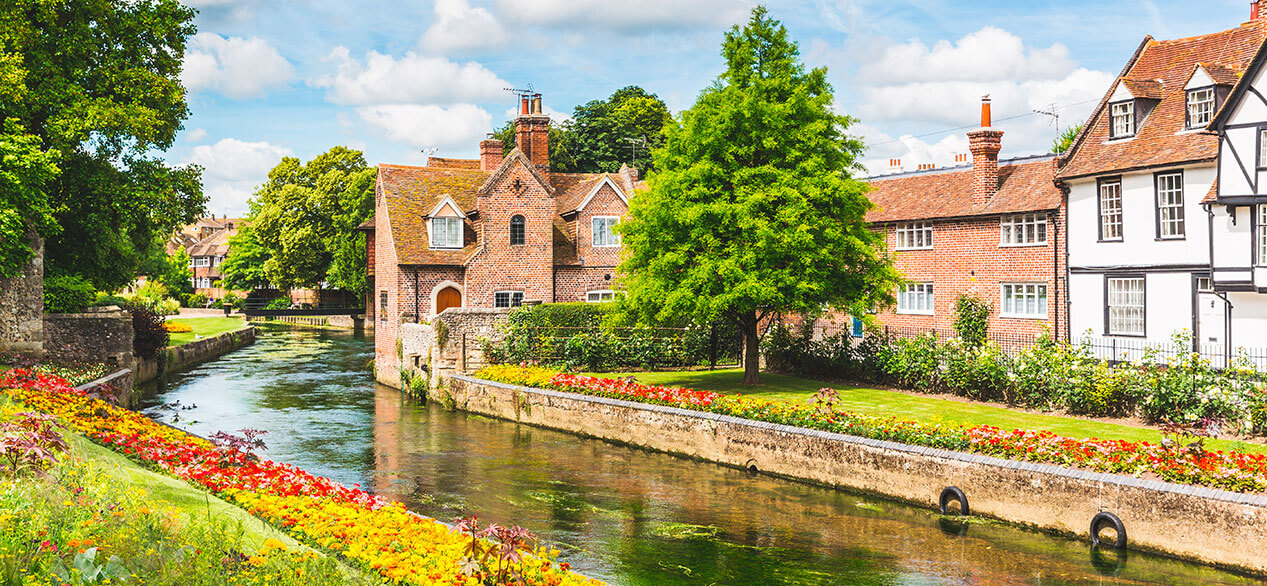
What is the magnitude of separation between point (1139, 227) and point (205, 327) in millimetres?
56610

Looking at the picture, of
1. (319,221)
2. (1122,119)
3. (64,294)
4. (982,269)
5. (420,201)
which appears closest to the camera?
(64,294)

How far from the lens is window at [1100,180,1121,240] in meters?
32.6

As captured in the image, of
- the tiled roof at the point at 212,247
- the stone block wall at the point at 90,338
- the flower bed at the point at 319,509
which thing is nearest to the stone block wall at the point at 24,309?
the stone block wall at the point at 90,338

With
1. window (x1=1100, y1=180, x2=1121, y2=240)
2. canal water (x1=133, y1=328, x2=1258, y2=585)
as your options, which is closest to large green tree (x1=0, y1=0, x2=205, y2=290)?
canal water (x1=133, y1=328, x2=1258, y2=585)

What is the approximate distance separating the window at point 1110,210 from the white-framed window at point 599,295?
63.9ft

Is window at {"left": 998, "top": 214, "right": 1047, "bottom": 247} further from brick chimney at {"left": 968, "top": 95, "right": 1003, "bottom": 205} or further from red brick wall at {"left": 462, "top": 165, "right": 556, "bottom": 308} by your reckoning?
red brick wall at {"left": 462, "top": 165, "right": 556, "bottom": 308}

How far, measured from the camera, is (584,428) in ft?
82.6

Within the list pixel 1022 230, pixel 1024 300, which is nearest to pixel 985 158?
pixel 1022 230

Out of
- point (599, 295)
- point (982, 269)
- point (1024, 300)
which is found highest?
point (982, 269)

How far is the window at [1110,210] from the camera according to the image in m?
32.6

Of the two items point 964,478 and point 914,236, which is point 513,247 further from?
point 964,478

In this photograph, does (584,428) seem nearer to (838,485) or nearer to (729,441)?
(729,441)

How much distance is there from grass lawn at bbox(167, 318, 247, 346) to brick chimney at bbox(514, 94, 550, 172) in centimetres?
1949

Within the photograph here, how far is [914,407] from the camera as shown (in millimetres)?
23375
